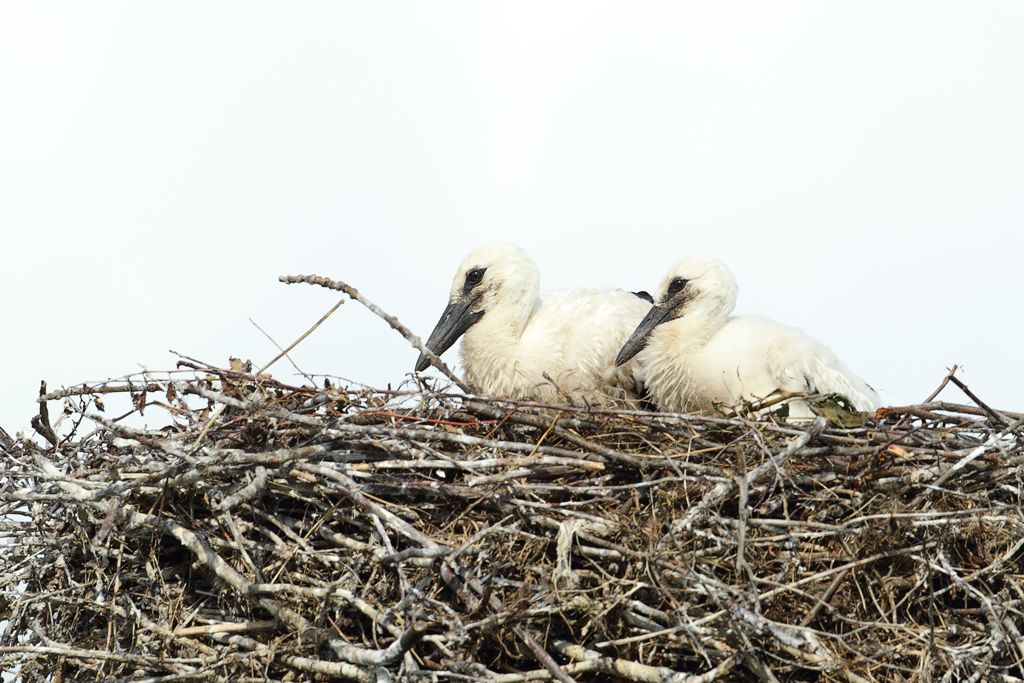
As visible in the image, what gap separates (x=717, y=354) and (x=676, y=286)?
1.29ft

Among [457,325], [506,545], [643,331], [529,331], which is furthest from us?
[457,325]

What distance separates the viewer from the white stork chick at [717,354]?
5039 mm

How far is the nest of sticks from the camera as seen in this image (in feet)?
12.7

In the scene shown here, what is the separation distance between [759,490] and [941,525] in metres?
0.52

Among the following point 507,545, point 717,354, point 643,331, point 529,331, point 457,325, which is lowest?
point 507,545

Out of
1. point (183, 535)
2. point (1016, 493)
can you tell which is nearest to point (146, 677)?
point (183, 535)

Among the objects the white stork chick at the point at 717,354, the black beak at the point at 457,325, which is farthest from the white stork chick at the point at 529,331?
the white stork chick at the point at 717,354

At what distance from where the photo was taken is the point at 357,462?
4262 mm

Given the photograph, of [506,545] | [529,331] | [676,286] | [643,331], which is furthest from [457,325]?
[506,545]

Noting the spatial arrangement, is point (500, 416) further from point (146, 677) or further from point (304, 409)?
point (146, 677)

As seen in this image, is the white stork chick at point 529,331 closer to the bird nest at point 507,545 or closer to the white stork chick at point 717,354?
the white stork chick at point 717,354

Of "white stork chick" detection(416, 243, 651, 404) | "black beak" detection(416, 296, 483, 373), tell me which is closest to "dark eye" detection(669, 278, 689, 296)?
"white stork chick" detection(416, 243, 651, 404)

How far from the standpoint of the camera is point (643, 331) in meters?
5.39

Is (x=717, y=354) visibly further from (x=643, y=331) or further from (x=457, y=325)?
(x=457, y=325)
